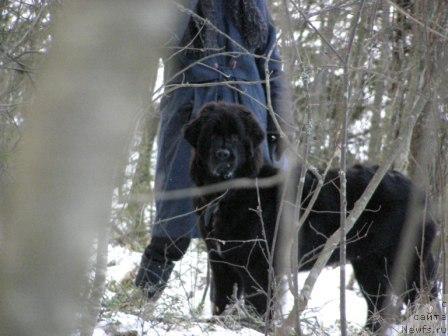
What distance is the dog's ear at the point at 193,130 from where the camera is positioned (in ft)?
17.9

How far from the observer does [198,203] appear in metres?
5.74

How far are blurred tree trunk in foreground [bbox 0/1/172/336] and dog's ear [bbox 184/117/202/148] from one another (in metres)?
4.05

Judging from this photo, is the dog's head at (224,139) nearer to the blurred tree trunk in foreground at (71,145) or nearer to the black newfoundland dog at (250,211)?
the black newfoundland dog at (250,211)

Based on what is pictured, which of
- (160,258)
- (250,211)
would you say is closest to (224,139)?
(250,211)

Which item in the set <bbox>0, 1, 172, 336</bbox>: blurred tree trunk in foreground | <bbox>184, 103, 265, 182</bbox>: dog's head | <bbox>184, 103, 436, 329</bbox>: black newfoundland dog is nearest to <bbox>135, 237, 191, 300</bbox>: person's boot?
<bbox>184, 103, 436, 329</bbox>: black newfoundland dog

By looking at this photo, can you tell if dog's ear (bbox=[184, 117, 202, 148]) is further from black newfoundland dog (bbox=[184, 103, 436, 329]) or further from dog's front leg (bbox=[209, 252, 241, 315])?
dog's front leg (bbox=[209, 252, 241, 315])

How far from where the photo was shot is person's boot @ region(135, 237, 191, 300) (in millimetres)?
5359

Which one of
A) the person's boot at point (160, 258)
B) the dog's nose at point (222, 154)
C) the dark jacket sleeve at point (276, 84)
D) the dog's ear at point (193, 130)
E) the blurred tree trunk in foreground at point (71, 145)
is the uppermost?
the dark jacket sleeve at point (276, 84)

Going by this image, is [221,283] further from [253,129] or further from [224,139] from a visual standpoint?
[253,129]


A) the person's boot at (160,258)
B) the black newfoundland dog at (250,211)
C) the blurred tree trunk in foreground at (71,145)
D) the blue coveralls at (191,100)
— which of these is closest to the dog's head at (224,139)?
the black newfoundland dog at (250,211)

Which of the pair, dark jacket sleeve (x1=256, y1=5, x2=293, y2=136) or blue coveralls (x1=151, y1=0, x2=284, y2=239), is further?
dark jacket sleeve (x1=256, y1=5, x2=293, y2=136)

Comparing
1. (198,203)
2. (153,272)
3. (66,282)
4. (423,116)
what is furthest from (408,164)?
(66,282)

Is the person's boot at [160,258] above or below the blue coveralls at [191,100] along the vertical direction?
below

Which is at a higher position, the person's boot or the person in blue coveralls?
the person in blue coveralls
